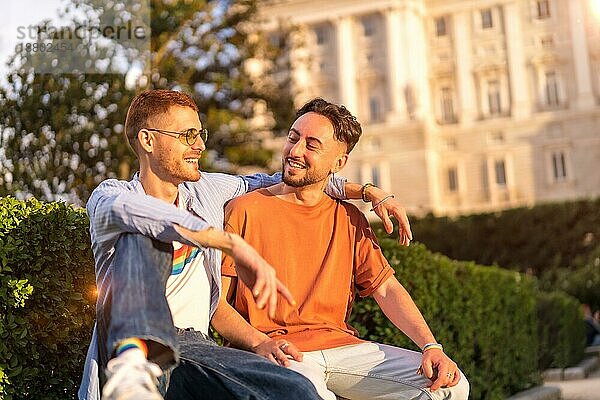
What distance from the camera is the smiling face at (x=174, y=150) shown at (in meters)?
2.37

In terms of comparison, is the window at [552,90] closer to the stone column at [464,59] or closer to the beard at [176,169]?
the stone column at [464,59]

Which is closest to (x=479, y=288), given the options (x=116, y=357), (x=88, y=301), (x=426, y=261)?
(x=426, y=261)

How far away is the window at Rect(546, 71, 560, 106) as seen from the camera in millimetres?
49469

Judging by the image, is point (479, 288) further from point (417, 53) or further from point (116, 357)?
point (417, 53)

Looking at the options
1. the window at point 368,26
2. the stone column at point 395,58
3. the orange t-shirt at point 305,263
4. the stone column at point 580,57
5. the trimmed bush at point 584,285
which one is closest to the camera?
the orange t-shirt at point 305,263

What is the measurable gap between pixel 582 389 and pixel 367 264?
579cm

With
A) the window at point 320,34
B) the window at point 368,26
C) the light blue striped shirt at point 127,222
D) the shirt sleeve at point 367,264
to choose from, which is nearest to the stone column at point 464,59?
the window at point 368,26

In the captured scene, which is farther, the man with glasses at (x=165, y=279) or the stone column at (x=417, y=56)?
the stone column at (x=417, y=56)

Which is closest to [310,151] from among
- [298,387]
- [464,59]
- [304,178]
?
[304,178]

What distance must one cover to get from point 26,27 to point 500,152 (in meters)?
41.7

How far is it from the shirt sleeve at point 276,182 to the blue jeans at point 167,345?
2.76 ft

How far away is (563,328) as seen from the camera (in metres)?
10.4

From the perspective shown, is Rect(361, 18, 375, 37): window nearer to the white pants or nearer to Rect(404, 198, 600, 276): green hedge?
Rect(404, 198, 600, 276): green hedge

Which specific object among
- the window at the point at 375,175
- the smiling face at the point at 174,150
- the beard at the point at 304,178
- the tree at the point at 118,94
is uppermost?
the window at the point at 375,175
